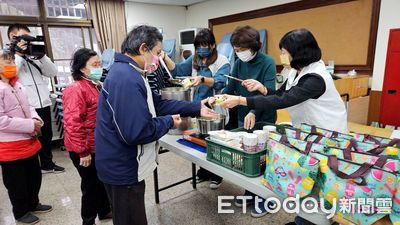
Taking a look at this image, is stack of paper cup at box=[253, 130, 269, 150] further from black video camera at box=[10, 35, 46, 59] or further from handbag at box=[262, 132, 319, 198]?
black video camera at box=[10, 35, 46, 59]

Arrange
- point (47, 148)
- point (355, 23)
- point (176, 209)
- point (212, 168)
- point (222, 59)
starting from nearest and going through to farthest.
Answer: point (212, 168) → point (222, 59) → point (176, 209) → point (47, 148) → point (355, 23)

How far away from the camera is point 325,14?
3914 millimetres

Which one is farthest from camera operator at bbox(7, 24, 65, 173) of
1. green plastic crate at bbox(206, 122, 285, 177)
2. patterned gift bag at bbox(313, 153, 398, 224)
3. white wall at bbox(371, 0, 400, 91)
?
white wall at bbox(371, 0, 400, 91)

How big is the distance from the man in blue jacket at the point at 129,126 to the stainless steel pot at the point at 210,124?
32 cm

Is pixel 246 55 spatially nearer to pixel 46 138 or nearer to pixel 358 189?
pixel 358 189

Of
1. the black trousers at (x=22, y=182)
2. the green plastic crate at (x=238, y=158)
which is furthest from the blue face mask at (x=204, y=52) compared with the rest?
the black trousers at (x=22, y=182)

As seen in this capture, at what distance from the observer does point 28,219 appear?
2.10m

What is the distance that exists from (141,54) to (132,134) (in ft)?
1.30

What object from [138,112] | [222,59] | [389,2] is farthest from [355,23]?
[138,112]

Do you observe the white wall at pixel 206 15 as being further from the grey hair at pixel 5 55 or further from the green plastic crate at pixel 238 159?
the green plastic crate at pixel 238 159

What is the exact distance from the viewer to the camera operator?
259 centimetres

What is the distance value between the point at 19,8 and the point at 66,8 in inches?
31.5

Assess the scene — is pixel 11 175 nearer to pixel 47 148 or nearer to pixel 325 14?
pixel 47 148

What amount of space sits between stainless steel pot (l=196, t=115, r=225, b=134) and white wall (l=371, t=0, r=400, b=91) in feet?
9.79
